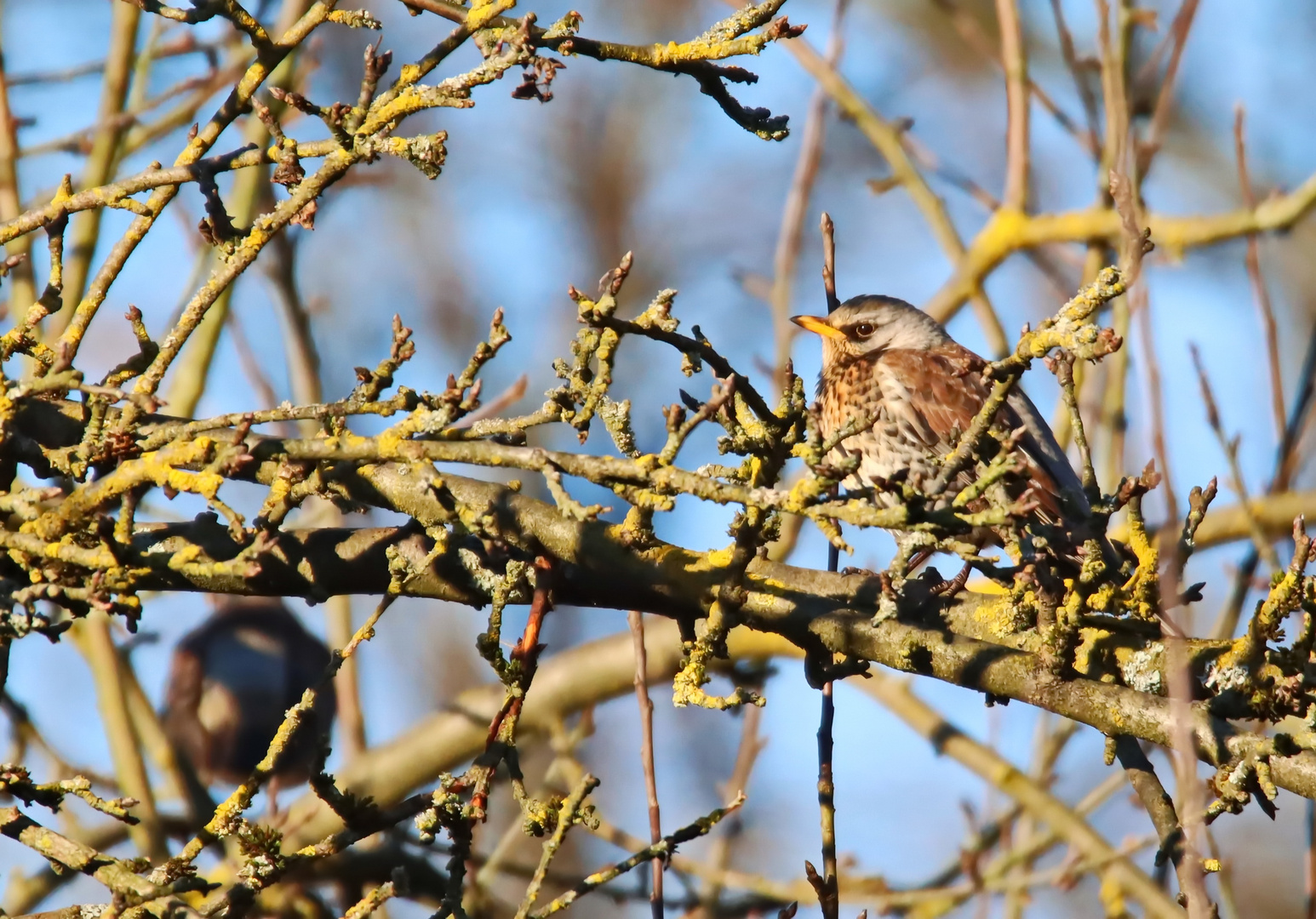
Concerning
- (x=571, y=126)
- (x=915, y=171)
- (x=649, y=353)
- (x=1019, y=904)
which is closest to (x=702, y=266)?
(x=649, y=353)

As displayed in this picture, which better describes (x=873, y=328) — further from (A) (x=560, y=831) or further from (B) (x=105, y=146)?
(A) (x=560, y=831)

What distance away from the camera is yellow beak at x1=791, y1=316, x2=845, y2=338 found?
5.18m

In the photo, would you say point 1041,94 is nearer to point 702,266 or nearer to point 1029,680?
point 1029,680

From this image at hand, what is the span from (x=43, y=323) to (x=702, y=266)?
6885 mm

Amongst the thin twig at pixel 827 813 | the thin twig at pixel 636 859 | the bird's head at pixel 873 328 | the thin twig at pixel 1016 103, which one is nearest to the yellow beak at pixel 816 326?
the bird's head at pixel 873 328

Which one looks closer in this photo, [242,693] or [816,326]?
[242,693]

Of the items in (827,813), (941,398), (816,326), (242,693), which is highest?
(816,326)

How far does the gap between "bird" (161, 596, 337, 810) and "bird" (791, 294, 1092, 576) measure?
2205 millimetres

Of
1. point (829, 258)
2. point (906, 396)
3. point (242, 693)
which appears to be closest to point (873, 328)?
point (906, 396)

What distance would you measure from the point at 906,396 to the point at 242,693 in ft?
8.98

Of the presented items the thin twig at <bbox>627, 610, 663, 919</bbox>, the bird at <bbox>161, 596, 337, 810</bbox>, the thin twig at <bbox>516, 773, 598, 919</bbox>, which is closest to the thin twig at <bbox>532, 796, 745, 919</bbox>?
the thin twig at <bbox>516, 773, 598, 919</bbox>

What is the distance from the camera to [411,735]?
470 cm

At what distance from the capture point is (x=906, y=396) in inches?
187

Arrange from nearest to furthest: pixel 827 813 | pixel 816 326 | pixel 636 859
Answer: pixel 636 859 < pixel 827 813 < pixel 816 326
